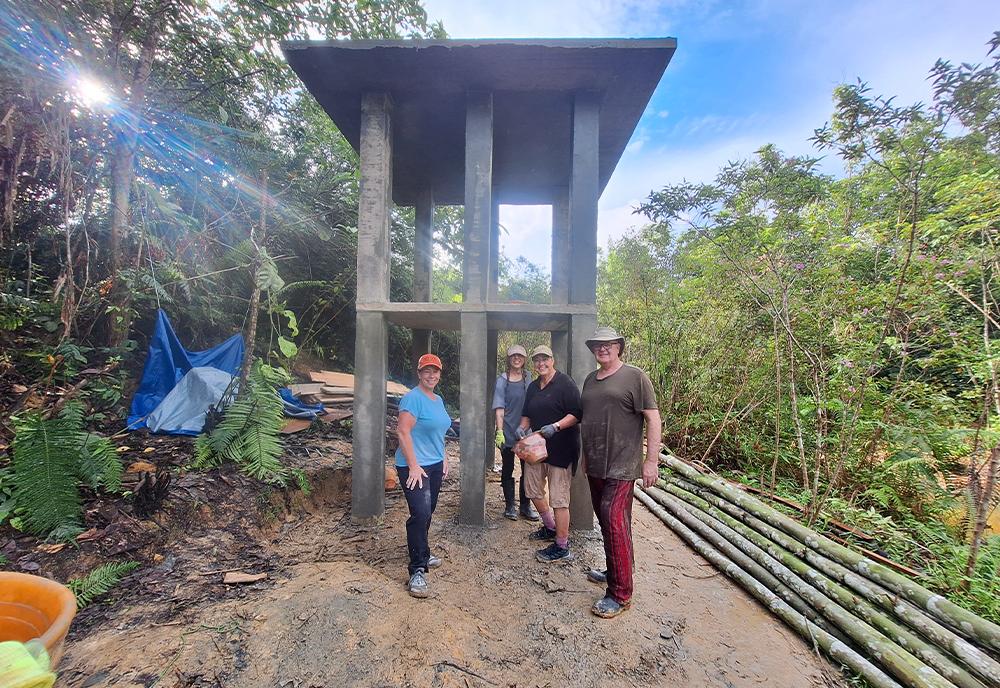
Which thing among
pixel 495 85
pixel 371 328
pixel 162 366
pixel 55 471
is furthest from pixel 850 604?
pixel 162 366

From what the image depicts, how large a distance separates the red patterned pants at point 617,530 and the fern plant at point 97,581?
3654mm

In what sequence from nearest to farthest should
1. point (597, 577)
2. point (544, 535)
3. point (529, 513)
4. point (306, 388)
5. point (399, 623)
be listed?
1. point (399, 623)
2. point (597, 577)
3. point (544, 535)
4. point (529, 513)
5. point (306, 388)

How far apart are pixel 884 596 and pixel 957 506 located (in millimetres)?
2579

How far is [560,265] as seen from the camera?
5.98 m

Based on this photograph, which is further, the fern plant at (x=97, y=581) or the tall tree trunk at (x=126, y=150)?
the tall tree trunk at (x=126, y=150)

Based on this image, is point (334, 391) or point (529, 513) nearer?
point (529, 513)

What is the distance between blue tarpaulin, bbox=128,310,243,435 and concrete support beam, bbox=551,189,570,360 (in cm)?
510

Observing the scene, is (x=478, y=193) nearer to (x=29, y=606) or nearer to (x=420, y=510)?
(x=420, y=510)

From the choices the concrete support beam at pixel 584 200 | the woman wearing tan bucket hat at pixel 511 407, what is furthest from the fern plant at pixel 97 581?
the concrete support beam at pixel 584 200

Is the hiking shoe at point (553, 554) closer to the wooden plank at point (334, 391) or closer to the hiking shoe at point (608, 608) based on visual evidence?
the hiking shoe at point (608, 608)

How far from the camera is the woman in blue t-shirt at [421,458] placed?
3.15 m

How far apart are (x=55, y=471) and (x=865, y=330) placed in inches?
335

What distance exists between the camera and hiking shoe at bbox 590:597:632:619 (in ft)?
10.0

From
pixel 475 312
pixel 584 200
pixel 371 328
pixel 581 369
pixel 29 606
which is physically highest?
pixel 584 200
